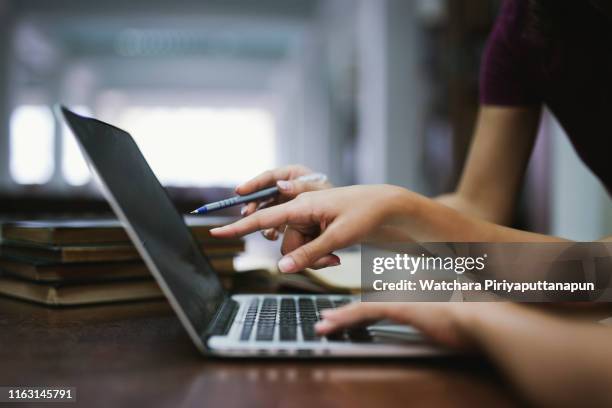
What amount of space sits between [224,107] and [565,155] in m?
11.3

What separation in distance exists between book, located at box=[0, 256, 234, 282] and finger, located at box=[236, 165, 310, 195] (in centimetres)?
15

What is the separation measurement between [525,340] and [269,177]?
34 centimetres

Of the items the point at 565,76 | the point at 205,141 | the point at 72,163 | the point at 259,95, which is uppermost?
the point at 259,95

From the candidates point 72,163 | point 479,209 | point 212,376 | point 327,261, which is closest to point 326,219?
point 327,261

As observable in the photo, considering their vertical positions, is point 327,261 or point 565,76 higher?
point 565,76

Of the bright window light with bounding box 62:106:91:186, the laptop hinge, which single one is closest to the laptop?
the laptop hinge

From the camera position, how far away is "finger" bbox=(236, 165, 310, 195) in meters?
0.55

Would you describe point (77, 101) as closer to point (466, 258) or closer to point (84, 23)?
point (84, 23)

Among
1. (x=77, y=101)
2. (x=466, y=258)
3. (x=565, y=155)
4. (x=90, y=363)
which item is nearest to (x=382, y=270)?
(x=466, y=258)

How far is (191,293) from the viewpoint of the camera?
406 mm

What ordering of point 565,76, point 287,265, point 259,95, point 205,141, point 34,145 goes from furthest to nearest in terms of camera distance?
point 205,141, point 259,95, point 34,145, point 565,76, point 287,265

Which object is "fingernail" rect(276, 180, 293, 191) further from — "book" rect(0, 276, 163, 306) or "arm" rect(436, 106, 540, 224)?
"arm" rect(436, 106, 540, 224)

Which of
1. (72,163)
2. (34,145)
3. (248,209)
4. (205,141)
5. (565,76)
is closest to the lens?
(248,209)

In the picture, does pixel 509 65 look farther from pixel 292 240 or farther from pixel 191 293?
pixel 191 293
